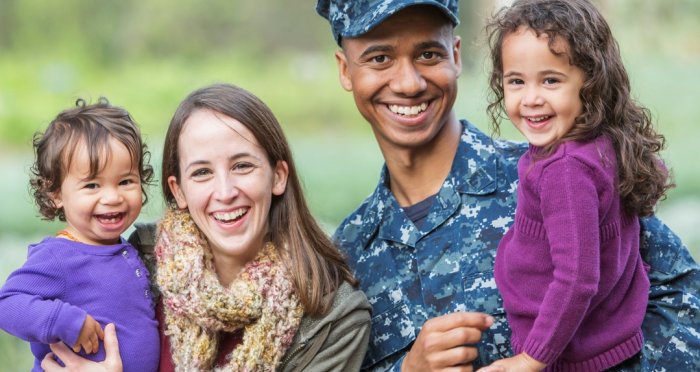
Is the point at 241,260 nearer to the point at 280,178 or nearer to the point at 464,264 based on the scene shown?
the point at 280,178

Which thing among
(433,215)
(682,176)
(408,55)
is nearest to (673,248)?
(433,215)

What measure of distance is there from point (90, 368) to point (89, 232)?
0.40m

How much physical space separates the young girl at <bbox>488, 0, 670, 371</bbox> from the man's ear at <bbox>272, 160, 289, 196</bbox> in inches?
31.1

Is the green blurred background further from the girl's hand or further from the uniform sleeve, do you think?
the girl's hand

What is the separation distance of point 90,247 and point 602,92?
155cm

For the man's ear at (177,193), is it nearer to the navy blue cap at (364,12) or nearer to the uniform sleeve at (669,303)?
the navy blue cap at (364,12)

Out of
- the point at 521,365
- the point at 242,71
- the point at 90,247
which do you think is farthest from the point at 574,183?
the point at 242,71

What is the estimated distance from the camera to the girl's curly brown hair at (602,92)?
2750 mm

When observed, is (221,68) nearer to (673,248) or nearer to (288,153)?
(288,153)

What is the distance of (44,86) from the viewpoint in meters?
8.23

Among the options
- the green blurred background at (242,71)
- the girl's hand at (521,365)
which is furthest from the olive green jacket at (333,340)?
the green blurred background at (242,71)

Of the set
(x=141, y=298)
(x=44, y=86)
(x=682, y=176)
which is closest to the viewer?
(x=141, y=298)

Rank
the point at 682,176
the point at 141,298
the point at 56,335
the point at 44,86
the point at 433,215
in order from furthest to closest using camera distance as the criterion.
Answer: the point at 44,86 → the point at 682,176 → the point at 433,215 → the point at 141,298 → the point at 56,335

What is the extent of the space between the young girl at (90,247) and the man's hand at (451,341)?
833 millimetres
